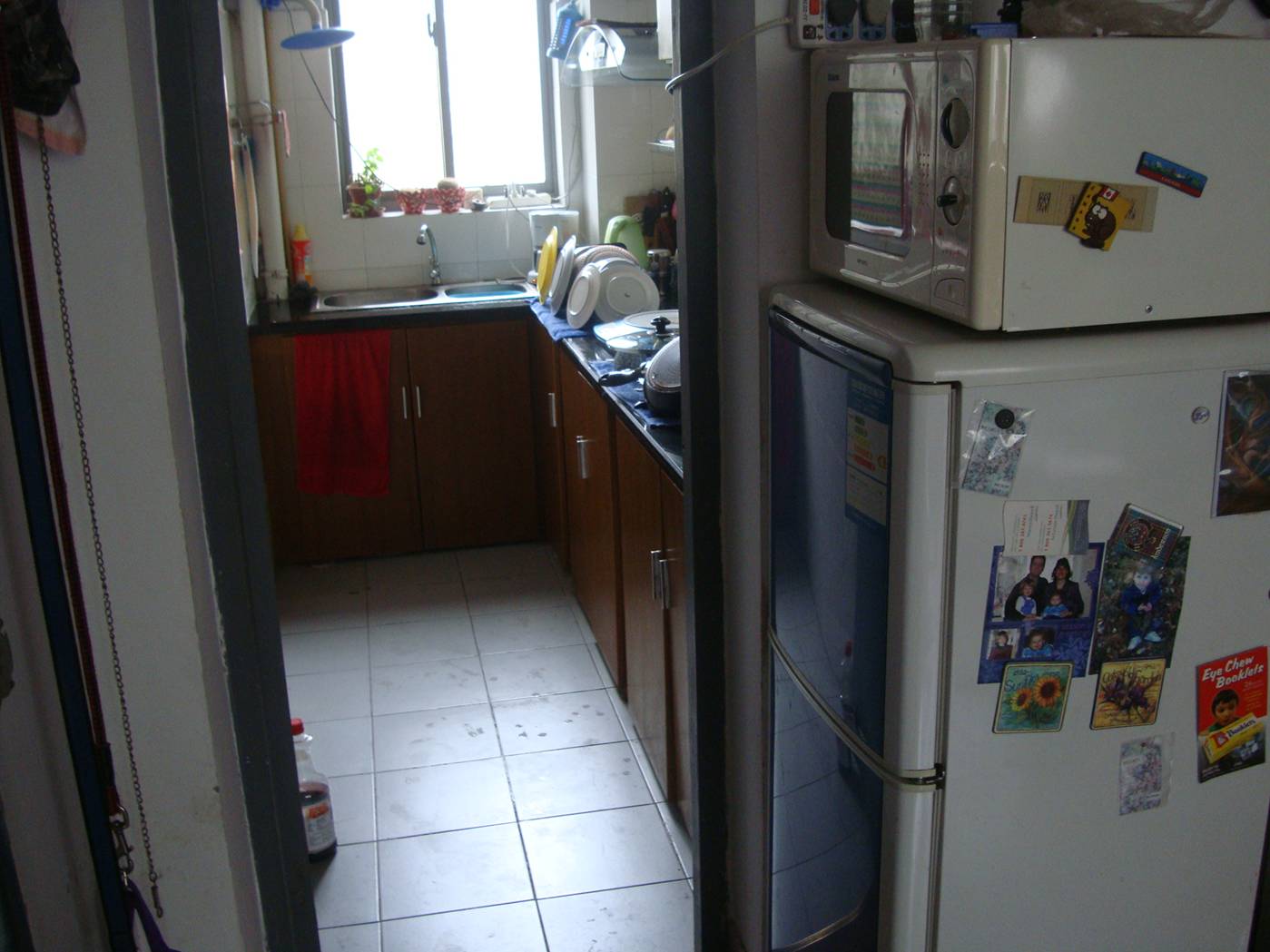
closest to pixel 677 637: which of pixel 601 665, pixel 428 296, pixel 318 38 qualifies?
pixel 601 665

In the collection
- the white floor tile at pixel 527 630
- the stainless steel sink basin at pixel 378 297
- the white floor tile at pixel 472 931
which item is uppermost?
the stainless steel sink basin at pixel 378 297

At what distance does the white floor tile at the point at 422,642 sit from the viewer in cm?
366

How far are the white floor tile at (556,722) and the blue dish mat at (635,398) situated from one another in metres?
0.87

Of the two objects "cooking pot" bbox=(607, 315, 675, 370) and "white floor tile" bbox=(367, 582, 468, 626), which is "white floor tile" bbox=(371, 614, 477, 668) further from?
"cooking pot" bbox=(607, 315, 675, 370)

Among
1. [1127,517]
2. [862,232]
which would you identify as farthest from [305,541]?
[1127,517]

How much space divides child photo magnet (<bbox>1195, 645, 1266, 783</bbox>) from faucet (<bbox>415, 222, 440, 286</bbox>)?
3648mm

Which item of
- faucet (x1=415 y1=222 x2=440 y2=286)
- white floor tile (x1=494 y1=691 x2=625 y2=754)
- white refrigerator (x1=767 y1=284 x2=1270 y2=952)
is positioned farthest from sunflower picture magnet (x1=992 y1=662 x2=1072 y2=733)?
faucet (x1=415 y1=222 x2=440 y2=286)

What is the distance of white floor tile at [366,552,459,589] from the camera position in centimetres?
425

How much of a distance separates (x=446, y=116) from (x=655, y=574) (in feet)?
9.25

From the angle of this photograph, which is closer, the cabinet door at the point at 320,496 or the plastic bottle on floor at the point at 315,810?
the plastic bottle on floor at the point at 315,810

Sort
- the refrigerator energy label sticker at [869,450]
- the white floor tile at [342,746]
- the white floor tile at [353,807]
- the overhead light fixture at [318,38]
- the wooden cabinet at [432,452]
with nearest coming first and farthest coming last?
1. the refrigerator energy label sticker at [869,450]
2. the white floor tile at [353,807]
3. the white floor tile at [342,746]
4. the overhead light fixture at [318,38]
5. the wooden cabinet at [432,452]

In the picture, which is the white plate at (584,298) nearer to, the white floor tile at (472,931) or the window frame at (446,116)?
the window frame at (446,116)

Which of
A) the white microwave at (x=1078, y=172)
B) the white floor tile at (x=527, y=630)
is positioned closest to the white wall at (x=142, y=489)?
the white microwave at (x=1078, y=172)

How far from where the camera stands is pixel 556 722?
325 cm
